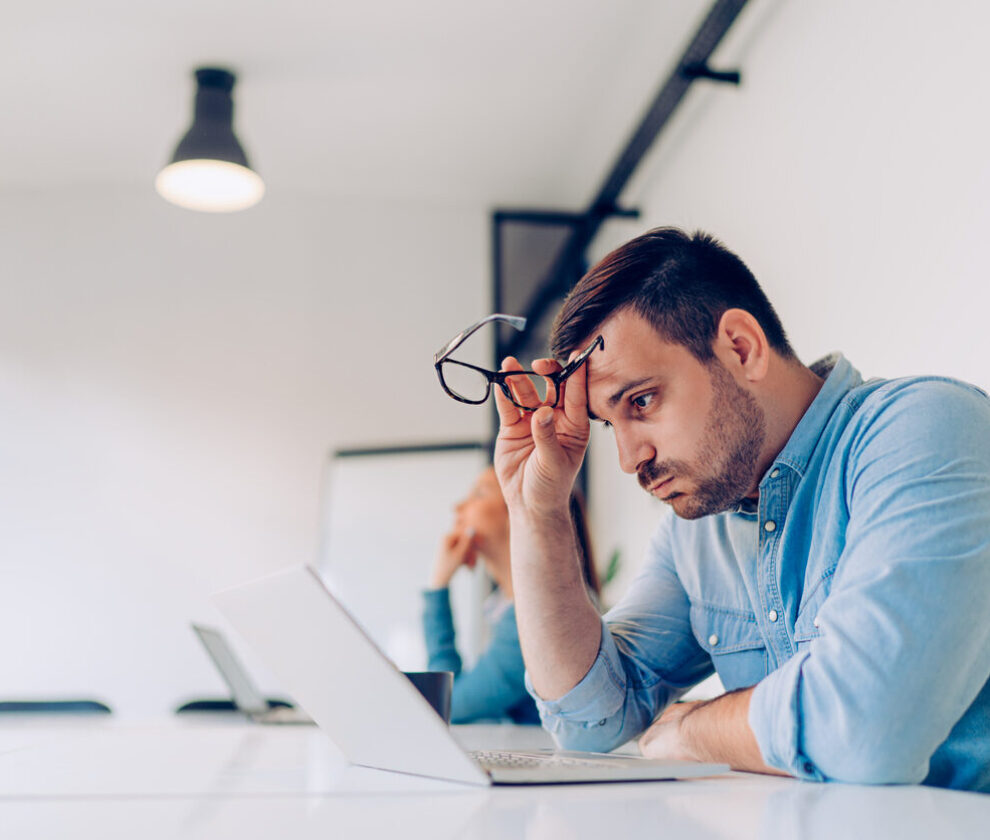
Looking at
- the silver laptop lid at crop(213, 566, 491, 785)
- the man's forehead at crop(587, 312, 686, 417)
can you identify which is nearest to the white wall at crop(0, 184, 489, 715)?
the man's forehead at crop(587, 312, 686, 417)

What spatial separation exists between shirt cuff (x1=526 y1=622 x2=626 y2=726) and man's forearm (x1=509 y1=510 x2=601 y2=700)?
0.03 ft

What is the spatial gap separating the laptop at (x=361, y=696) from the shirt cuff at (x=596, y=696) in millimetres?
351

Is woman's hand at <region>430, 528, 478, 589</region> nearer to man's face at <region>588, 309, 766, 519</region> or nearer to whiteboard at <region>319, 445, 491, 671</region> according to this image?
whiteboard at <region>319, 445, 491, 671</region>

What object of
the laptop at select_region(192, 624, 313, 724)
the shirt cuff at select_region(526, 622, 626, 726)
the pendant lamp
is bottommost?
the laptop at select_region(192, 624, 313, 724)

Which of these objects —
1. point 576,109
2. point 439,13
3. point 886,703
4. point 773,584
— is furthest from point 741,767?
point 576,109

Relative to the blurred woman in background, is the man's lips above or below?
above

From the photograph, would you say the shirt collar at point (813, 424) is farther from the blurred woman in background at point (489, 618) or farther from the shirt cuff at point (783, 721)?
the blurred woman in background at point (489, 618)

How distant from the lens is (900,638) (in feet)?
2.73

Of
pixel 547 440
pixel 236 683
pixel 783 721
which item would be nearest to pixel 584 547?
pixel 236 683

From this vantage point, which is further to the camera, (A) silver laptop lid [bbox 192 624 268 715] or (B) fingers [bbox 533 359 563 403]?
(A) silver laptop lid [bbox 192 624 268 715]

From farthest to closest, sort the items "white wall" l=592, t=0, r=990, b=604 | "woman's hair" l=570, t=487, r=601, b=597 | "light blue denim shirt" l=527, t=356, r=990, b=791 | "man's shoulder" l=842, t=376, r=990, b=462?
"woman's hair" l=570, t=487, r=601, b=597
"white wall" l=592, t=0, r=990, b=604
"man's shoulder" l=842, t=376, r=990, b=462
"light blue denim shirt" l=527, t=356, r=990, b=791

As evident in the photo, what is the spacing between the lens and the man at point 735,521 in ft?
2.87

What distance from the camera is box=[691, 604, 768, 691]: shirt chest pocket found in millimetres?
1264

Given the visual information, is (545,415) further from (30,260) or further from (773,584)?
(30,260)
